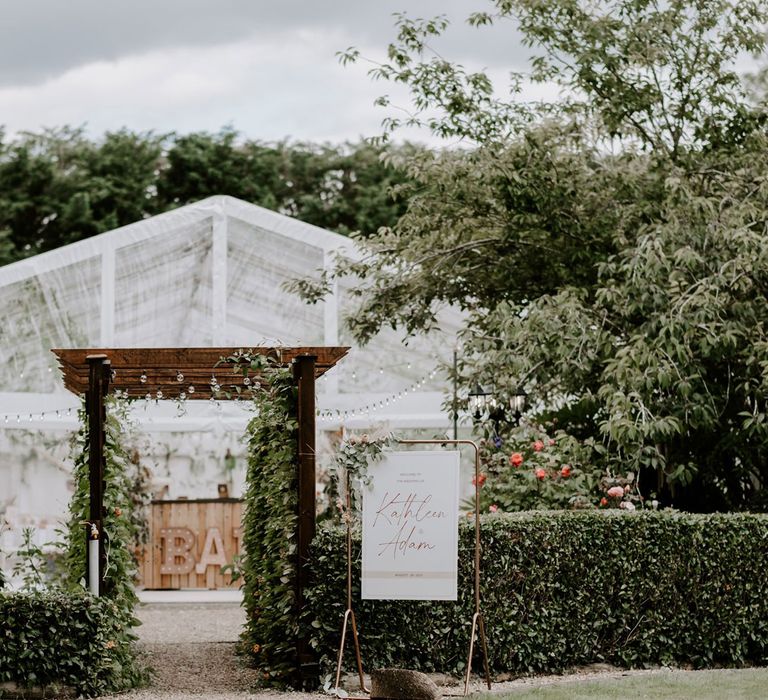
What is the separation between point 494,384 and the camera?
11102 millimetres

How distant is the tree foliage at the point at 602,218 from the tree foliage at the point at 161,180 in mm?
17372

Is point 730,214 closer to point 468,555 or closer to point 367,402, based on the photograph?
point 468,555

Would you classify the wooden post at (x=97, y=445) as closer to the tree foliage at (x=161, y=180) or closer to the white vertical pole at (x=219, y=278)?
the white vertical pole at (x=219, y=278)

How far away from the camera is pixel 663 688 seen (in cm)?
760

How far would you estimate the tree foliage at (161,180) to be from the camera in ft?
98.3

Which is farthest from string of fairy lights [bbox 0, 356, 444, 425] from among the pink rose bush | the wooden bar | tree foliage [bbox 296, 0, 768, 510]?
the pink rose bush

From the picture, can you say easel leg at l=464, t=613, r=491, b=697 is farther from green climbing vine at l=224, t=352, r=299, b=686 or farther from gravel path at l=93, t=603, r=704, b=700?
green climbing vine at l=224, t=352, r=299, b=686

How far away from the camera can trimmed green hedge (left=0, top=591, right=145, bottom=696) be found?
24.4 ft

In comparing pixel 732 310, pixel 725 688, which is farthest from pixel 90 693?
pixel 732 310

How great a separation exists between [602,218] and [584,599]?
4387mm

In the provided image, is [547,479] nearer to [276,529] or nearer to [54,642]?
[276,529]

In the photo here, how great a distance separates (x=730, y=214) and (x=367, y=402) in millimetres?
6328

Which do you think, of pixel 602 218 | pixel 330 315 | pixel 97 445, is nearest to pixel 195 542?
pixel 330 315

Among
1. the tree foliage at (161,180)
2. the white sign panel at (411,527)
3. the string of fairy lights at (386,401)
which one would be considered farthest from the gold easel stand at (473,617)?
the tree foliage at (161,180)
